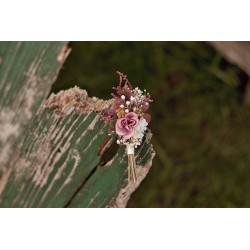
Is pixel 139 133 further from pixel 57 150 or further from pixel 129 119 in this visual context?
pixel 57 150

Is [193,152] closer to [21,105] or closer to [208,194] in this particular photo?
[208,194]

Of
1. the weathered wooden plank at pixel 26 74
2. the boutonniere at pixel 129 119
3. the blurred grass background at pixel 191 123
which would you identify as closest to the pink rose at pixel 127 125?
the boutonniere at pixel 129 119

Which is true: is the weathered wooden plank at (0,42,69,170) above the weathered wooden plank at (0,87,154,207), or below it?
above

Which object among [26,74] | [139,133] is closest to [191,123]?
[139,133]

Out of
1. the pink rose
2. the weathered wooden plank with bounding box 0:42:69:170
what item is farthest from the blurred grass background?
the pink rose

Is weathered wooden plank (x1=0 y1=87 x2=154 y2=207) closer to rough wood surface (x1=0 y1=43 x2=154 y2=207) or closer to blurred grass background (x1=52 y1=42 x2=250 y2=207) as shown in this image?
rough wood surface (x1=0 y1=43 x2=154 y2=207)

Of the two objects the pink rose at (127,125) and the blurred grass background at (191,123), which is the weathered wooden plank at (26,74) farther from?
the blurred grass background at (191,123)
